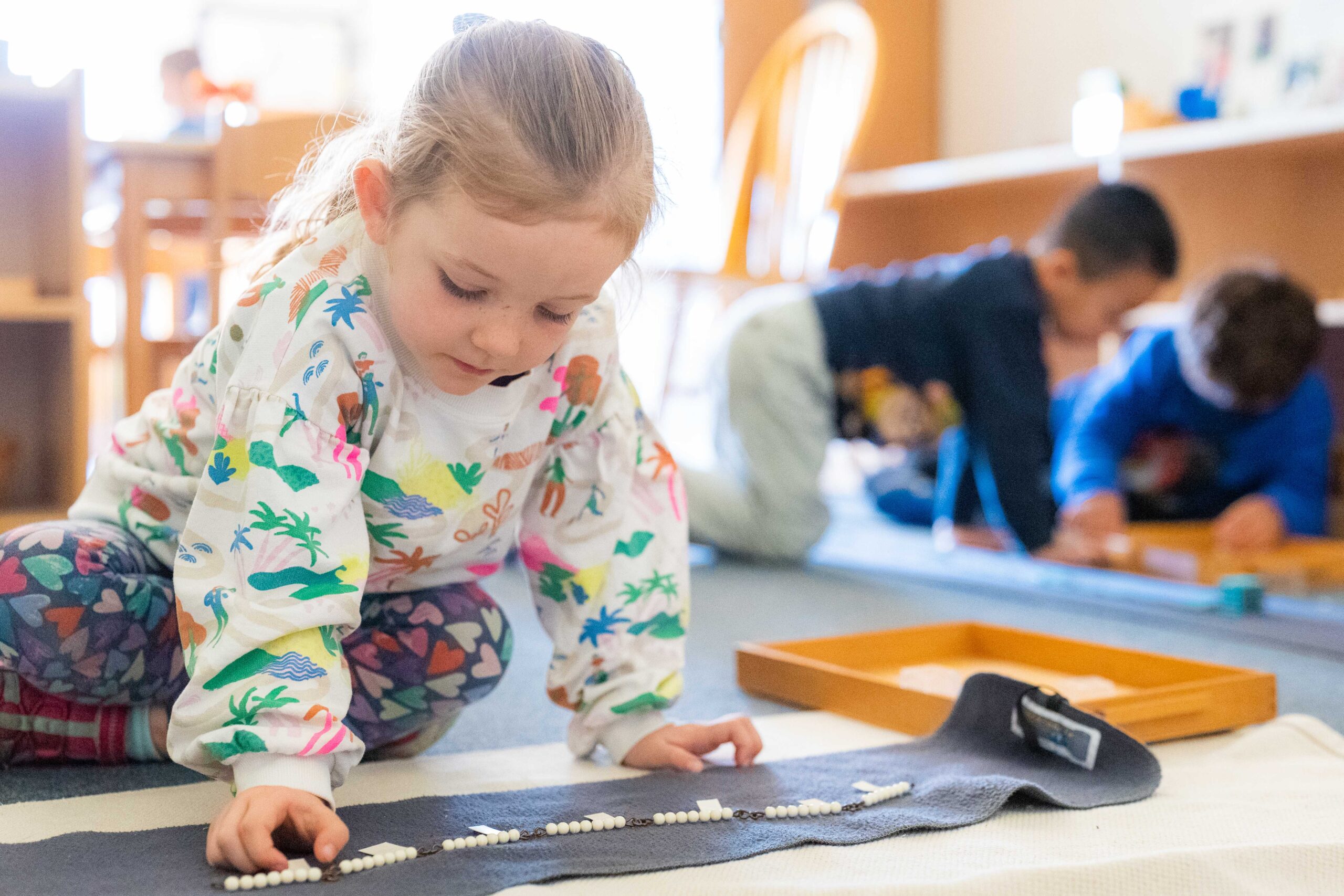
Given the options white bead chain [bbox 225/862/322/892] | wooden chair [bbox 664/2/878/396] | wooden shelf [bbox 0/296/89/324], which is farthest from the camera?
wooden chair [bbox 664/2/878/396]

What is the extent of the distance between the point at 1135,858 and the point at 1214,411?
141 centimetres

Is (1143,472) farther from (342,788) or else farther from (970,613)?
(342,788)

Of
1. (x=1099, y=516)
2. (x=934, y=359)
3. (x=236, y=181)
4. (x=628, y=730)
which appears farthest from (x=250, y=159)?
(x=628, y=730)

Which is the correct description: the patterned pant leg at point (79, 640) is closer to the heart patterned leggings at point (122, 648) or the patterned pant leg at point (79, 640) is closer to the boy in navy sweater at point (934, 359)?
the heart patterned leggings at point (122, 648)

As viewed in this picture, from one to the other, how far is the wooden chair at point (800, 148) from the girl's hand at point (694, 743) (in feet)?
5.25

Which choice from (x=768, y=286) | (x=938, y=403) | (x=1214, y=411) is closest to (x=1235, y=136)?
(x=1214, y=411)

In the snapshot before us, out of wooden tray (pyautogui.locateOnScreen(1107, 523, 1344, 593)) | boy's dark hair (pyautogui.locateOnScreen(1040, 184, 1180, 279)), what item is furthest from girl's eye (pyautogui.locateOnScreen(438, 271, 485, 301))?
boy's dark hair (pyautogui.locateOnScreen(1040, 184, 1180, 279))

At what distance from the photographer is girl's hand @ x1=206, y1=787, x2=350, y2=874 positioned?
559mm

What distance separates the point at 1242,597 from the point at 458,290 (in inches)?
42.8

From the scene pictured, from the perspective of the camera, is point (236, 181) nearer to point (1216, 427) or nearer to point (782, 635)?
point (782, 635)

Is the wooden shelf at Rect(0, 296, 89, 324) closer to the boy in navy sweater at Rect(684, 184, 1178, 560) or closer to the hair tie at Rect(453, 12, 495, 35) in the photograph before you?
the boy in navy sweater at Rect(684, 184, 1178, 560)

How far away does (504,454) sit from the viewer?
0.73 metres

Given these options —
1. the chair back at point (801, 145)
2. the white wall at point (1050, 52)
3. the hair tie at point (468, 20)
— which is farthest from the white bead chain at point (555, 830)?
the white wall at point (1050, 52)

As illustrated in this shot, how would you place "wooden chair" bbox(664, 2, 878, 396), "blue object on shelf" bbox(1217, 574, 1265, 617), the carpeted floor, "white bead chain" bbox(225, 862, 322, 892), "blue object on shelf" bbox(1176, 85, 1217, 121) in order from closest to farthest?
"white bead chain" bbox(225, 862, 322, 892)
the carpeted floor
"blue object on shelf" bbox(1217, 574, 1265, 617)
"blue object on shelf" bbox(1176, 85, 1217, 121)
"wooden chair" bbox(664, 2, 878, 396)
